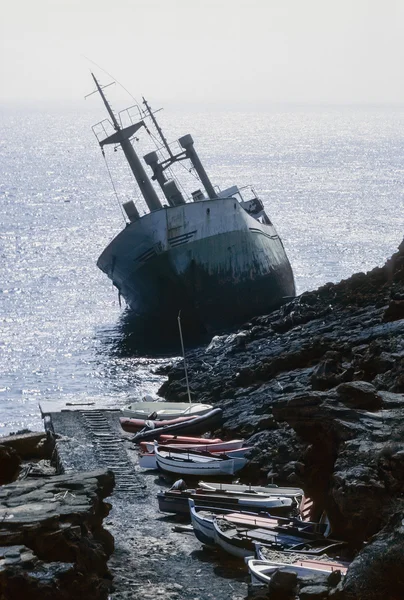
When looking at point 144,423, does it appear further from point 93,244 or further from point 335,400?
point 93,244

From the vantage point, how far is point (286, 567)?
70.4 ft

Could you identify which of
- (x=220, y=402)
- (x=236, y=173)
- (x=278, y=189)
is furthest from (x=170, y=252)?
(x=236, y=173)

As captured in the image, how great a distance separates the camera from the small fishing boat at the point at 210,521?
984 inches

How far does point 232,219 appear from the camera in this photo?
190 ft

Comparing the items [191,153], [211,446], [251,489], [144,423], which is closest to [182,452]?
[211,446]

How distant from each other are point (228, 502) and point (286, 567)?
5223 millimetres

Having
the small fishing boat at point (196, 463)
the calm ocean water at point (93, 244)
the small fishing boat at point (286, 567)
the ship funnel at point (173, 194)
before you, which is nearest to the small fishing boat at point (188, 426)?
the small fishing boat at point (196, 463)

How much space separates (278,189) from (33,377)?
312 ft

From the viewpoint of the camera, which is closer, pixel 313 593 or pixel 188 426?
pixel 313 593

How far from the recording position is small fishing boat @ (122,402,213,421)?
122ft

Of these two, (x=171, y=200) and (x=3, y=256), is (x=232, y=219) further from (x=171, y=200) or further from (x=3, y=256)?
(x=3, y=256)

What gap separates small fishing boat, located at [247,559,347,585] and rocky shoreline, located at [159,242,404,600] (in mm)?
711

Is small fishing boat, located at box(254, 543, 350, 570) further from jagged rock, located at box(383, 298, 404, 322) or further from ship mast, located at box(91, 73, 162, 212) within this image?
ship mast, located at box(91, 73, 162, 212)

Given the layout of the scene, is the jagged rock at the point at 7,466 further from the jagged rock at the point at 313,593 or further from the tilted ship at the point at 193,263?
the tilted ship at the point at 193,263
